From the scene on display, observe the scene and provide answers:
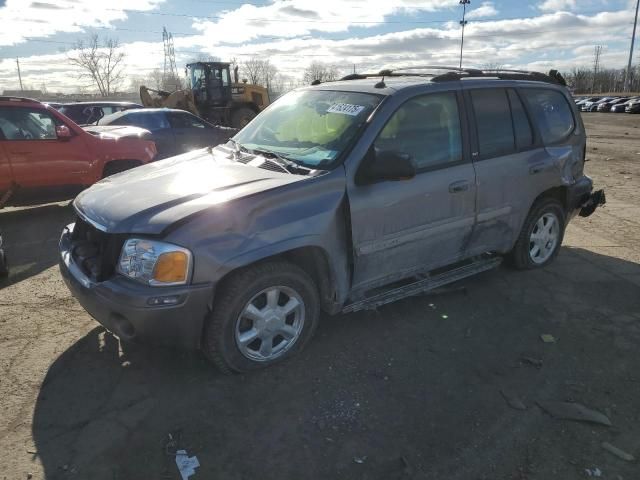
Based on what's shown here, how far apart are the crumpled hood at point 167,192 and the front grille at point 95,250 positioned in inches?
3.4

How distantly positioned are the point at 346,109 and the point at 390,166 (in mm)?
694

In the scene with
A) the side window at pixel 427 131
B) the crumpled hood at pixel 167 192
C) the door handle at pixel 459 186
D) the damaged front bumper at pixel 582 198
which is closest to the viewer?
the crumpled hood at pixel 167 192

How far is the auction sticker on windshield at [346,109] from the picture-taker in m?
3.62

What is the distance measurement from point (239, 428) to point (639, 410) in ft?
7.67

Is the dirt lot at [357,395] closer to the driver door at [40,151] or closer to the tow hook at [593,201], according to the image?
the tow hook at [593,201]

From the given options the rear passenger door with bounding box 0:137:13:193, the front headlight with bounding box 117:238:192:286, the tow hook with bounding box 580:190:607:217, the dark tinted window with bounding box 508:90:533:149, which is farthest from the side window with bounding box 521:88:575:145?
the rear passenger door with bounding box 0:137:13:193

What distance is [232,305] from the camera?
9.76ft

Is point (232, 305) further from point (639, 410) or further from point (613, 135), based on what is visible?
point (613, 135)

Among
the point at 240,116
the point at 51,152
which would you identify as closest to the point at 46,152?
the point at 51,152

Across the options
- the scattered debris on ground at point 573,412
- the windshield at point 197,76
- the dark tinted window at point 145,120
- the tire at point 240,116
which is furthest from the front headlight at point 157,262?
the windshield at point 197,76

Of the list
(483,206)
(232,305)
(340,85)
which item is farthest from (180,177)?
(483,206)

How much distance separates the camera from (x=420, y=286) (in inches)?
155

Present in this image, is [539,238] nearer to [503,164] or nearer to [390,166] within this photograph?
[503,164]

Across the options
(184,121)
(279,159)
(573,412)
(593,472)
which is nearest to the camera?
(593,472)
